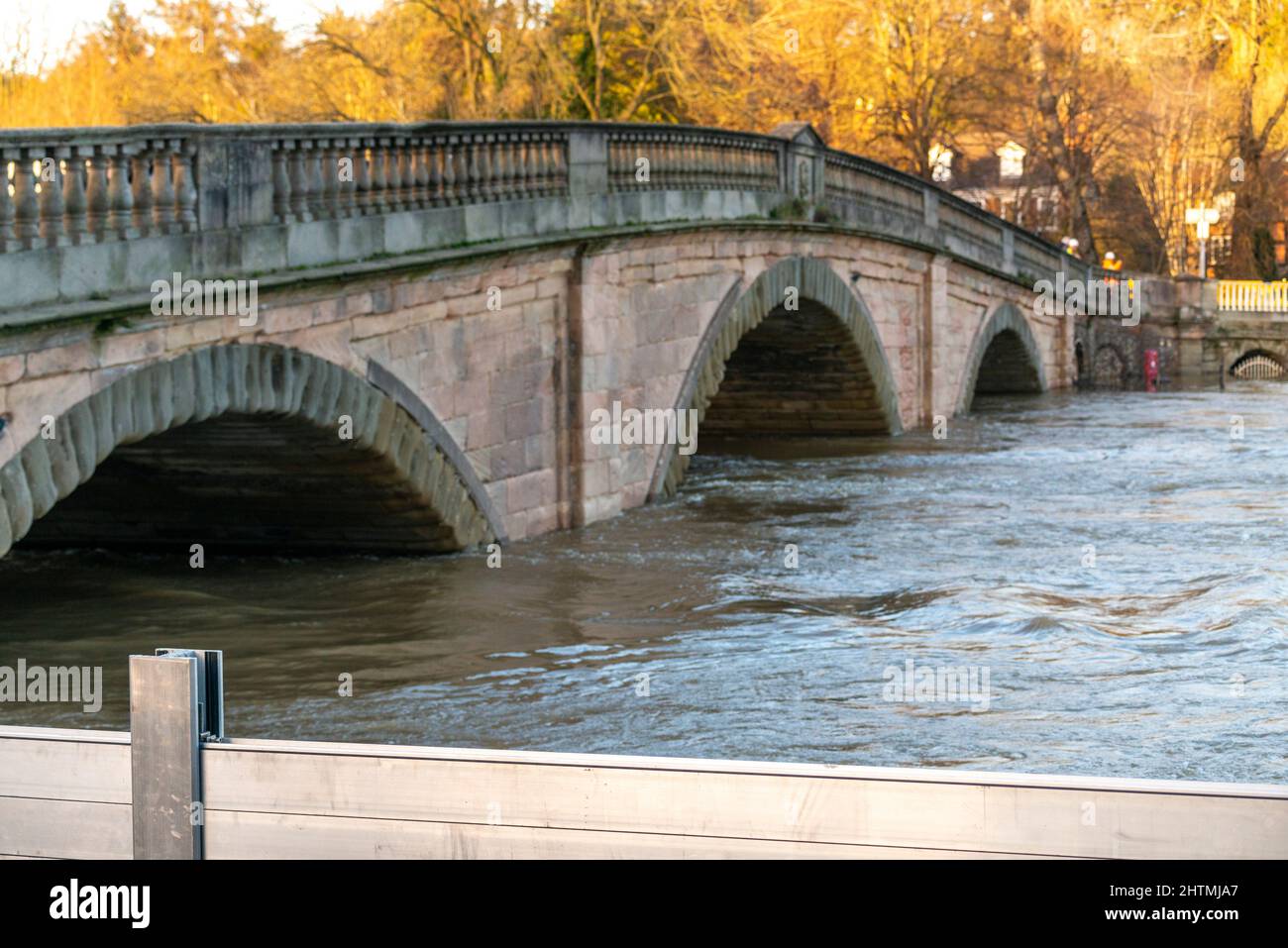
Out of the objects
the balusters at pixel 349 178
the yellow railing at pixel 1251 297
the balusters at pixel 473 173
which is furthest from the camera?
the yellow railing at pixel 1251 297

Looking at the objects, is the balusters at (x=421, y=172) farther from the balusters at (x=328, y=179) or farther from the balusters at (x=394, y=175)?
the balusters at (x=328, y=179)

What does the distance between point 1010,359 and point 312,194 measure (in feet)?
67.8

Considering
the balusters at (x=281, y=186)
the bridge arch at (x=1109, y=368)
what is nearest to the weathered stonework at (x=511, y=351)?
the balusters at (x=281, y=186)

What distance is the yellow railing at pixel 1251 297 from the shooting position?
1404 inches

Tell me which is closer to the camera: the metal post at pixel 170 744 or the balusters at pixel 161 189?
the metal post at pixel 170 744

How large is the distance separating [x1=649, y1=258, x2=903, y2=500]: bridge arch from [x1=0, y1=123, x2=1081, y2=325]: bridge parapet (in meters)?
0.90

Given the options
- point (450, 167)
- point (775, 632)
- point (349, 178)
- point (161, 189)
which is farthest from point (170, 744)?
point (450, 167)

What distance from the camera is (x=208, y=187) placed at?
10.4m

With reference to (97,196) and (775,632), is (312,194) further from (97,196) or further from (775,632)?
(775,632)

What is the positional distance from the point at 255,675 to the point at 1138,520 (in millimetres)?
8232

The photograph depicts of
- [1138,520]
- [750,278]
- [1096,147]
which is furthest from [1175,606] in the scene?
[1096,147]

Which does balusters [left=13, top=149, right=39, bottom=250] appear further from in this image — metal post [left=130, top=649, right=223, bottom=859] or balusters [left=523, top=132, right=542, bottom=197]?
balusters [left=523, top=132, right=542, bottom=197]

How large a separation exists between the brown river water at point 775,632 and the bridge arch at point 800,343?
98 cm
